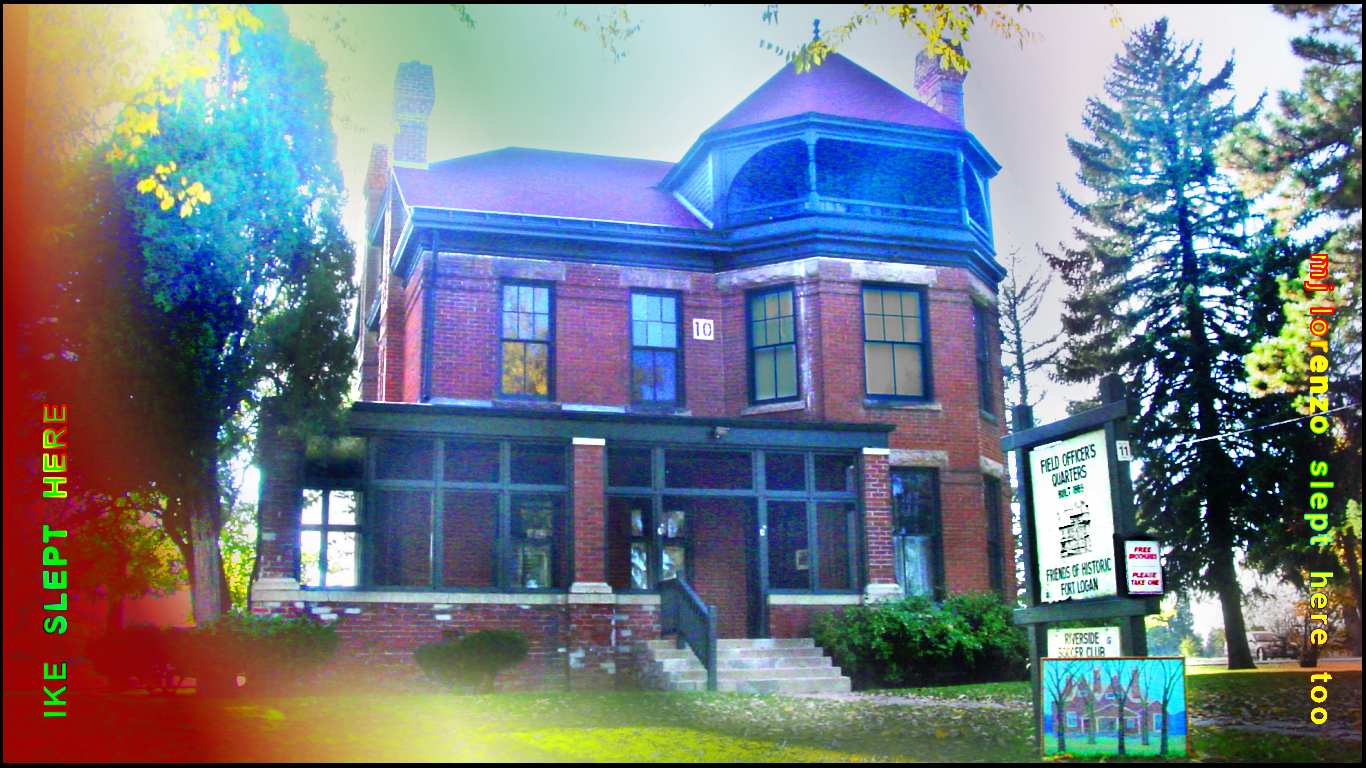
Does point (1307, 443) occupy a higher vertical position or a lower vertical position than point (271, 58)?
lower

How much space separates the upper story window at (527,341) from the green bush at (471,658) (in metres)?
5.39

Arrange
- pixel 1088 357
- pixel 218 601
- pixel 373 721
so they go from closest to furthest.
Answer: pixel 373 721, pixel 218 601, pixel 1088 357

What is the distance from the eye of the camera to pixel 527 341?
2006 centimetres

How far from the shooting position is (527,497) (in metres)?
19.1

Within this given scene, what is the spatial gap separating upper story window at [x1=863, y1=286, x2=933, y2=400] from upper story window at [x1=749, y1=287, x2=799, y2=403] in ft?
4.44

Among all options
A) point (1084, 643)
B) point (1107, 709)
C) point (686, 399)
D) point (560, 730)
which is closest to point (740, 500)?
point (686, 399)

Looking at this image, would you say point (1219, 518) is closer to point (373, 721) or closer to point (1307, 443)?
point (1307, 443)

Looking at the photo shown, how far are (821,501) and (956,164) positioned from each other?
309 inches

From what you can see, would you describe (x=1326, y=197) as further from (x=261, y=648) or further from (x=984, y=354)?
(x=261, y=648)

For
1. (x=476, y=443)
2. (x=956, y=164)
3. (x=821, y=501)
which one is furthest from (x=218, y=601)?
(x=956, y=164)

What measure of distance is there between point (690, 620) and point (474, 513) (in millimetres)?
4527

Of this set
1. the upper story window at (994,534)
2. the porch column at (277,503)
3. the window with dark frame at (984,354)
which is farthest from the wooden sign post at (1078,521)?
the window with dark frame at (984,354)

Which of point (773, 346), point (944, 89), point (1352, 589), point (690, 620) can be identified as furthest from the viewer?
point (944, 89)

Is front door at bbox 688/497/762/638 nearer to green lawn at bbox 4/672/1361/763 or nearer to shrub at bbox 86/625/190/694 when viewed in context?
green lawn at bbox 4/672/1361/763
